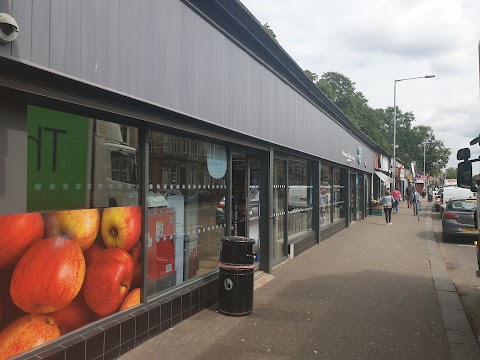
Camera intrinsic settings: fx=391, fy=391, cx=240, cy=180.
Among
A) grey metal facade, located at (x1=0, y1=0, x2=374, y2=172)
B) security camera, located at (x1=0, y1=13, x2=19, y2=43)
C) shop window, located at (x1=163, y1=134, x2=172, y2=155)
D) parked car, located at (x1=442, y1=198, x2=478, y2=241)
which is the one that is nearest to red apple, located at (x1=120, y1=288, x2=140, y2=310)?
shop window, located at (x1=163, y1=134, x2=172, y2=155)

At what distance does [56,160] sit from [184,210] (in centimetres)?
235

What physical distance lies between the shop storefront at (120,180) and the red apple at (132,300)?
0.05ft

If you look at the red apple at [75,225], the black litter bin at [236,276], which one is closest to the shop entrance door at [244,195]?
the black litter bin at [236,276]

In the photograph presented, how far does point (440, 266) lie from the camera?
931cm

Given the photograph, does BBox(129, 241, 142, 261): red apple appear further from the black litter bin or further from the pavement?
the black litter bin

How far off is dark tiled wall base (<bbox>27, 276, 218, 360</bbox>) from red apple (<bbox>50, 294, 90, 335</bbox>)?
0.13m

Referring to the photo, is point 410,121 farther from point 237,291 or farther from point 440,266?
point 237,291

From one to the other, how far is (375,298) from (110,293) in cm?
433

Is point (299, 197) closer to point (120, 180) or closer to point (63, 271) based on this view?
point (120, 180)

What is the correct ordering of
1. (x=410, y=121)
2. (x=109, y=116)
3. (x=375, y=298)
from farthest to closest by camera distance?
(x=410, y=121) < (x=375, y=298) < (x=109, y=116)

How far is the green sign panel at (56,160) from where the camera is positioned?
3.35m

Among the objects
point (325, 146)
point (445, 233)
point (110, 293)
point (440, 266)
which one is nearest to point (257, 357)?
point (110, 293)

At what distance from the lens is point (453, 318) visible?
223 inches

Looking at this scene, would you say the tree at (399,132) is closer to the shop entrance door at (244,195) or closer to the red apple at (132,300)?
the shop entrance door at (244,195)
